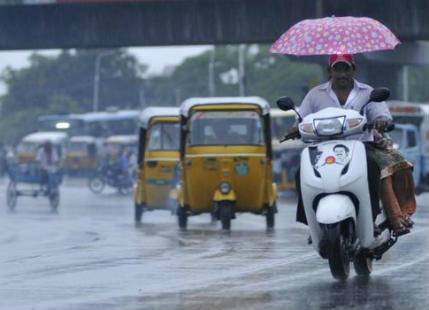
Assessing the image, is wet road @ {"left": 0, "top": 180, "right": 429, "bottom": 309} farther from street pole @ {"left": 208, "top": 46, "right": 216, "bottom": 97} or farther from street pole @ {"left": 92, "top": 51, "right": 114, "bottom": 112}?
street pole @ {"left": 208, "top": 46, "right": 216, "bottom": 97}

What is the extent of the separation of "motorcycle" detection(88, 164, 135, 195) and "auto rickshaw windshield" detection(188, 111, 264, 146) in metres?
24.0

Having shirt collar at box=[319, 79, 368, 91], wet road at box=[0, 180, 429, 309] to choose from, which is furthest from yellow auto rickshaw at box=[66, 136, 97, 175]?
shirt collar at box=[319, 79, 368, 91]

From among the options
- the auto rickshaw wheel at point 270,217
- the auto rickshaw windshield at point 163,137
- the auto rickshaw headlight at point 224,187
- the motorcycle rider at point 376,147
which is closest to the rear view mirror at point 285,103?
the motorcycle rider at point 376,147

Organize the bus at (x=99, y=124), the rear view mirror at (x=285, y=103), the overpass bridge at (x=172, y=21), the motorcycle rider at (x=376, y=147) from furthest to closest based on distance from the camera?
the bus at (x=99, y=124)
the overpass bridge at (x=172, y=21)
the rear view mirror at (x=285, y=103)
the motorcycle rider at (x=376, y=147)

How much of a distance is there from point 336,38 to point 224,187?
973cm

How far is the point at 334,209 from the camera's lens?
33.1 ft

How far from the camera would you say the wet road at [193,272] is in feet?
31.2

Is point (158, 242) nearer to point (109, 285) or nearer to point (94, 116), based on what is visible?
point (109, 285)

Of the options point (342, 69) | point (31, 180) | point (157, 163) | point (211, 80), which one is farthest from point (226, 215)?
point (211, 80)

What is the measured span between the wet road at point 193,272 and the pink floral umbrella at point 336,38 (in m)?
1.81

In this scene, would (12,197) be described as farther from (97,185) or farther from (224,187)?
(97,185)

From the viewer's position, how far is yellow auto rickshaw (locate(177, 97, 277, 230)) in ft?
68.9

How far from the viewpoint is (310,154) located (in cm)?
1051

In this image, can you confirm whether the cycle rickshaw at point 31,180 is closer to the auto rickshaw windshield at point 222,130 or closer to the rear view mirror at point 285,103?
the auto rickshaw windshield at point 222,130
